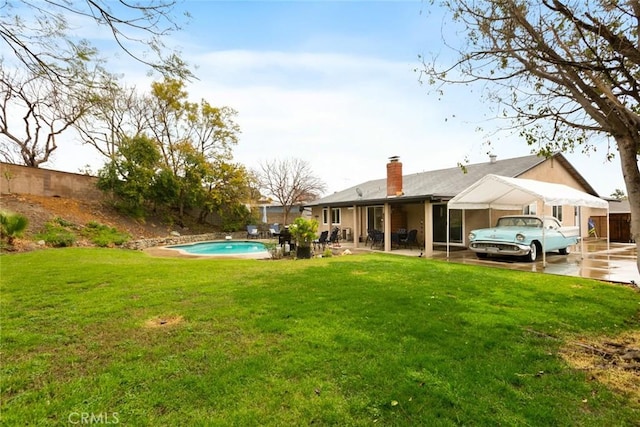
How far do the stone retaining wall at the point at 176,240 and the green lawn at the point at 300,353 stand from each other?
984cm

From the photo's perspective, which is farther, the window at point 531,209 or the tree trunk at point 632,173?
the window at point 531,209

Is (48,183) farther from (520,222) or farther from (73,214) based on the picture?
(520,222)

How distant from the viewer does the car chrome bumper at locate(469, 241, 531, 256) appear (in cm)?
1063

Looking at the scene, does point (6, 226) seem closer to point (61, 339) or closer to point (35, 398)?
point (61, 339)

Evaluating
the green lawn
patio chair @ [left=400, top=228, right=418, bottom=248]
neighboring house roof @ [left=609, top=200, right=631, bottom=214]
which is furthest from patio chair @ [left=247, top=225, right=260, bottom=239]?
neighboring house roof @ [left=609, top=200, right=631, bottom=214]

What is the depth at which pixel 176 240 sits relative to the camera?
19.5 metres

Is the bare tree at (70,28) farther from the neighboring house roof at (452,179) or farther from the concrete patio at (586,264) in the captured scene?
the neighboring house roof at (452,179)

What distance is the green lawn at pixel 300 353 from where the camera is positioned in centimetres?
249

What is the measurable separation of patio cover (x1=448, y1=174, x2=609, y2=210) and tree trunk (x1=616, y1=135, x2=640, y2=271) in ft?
20.7

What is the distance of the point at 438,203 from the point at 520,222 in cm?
302

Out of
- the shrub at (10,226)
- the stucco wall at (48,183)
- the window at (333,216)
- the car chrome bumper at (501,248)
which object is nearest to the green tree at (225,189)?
the window at (333,216)

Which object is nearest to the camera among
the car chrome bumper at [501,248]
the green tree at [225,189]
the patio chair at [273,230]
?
the car chrome bumper at [501,248]

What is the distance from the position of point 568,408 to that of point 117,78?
5651mm

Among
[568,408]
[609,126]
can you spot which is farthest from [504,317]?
[609,126]
